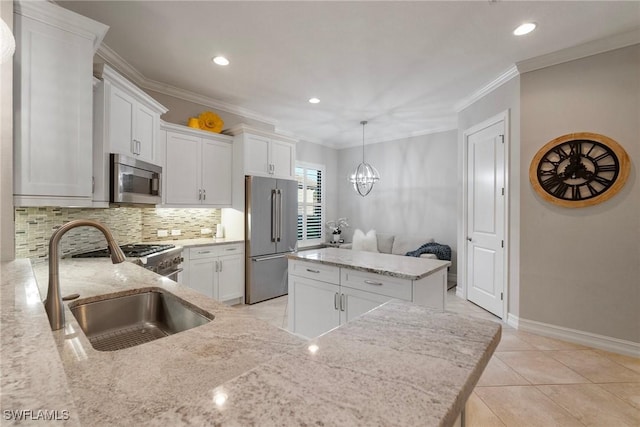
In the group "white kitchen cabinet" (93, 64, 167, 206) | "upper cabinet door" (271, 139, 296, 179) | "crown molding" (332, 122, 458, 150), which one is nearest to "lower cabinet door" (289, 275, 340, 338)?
"white kitchen cabinet" (93, 64, 167, 206)

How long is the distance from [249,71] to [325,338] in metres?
3.19

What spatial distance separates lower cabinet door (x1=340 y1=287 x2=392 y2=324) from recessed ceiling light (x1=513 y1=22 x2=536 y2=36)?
2496mm

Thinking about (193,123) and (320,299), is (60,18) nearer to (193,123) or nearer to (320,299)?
(193,123)

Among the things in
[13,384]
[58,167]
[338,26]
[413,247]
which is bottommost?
[413,247]

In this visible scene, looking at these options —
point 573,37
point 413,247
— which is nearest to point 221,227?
point 413,247

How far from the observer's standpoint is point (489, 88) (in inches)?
137

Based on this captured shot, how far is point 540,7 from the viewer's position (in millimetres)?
2189

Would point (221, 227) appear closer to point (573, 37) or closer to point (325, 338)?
point (325, 338)

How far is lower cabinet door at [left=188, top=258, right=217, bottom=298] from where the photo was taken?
338 centimetres

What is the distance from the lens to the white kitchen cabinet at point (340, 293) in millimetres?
2070

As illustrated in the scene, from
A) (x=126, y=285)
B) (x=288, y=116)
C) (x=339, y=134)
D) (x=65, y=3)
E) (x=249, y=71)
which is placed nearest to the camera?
(x=126, y=285)

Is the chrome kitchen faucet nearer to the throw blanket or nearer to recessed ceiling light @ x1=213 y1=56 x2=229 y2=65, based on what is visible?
recessed ceiling light @ x1=213 y1=56 x2=229 y2=65

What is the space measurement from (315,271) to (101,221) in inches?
84.8

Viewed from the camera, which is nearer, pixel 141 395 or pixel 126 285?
pixel 141 395
